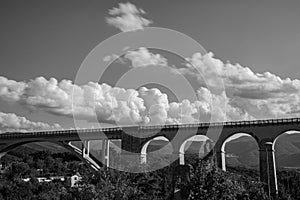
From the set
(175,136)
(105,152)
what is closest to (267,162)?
(175,136)

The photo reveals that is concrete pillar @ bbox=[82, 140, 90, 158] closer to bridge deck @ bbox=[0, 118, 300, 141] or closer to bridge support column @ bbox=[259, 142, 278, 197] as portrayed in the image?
bridge deck @ bbox=[0, 118, 300, 141]

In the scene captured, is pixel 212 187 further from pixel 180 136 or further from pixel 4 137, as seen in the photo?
pixel 4 137

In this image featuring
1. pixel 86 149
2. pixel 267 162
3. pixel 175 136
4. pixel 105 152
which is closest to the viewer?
pixel 267 162

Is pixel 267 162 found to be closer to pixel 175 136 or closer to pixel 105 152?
pixel 175 136

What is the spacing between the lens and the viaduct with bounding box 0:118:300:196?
127 ft

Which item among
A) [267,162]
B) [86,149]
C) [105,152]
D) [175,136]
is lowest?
[267,162]

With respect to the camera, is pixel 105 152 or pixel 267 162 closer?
pixel 267 162

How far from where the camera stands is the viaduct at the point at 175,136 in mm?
38656

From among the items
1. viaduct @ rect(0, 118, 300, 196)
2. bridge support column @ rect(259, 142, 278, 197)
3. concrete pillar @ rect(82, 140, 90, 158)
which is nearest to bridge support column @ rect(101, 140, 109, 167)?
viaduct @ rect(0, 118, 300, 196)

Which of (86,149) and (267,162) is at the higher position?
(86,149)

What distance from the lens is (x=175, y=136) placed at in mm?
45188

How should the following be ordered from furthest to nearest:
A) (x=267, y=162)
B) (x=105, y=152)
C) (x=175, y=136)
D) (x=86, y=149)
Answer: (x=86, y=149) < (x=105, y=152) < (x=175, y=136) < (x=267, y=162)

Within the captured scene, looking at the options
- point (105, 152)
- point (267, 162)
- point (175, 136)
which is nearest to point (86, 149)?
point (105, 152)

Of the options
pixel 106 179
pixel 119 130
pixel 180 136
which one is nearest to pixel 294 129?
pixel 180 136
